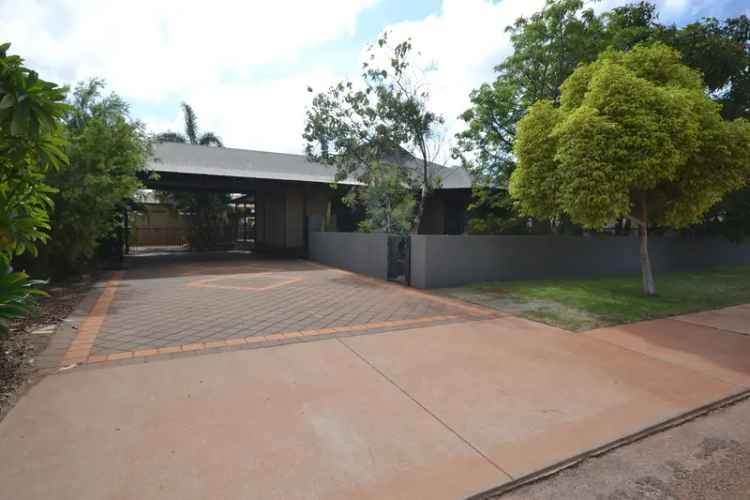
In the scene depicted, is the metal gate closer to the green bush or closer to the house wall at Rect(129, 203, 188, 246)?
the green bush

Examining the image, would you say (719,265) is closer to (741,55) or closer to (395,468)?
(741,55)

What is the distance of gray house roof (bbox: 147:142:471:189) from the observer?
1195 centimetres

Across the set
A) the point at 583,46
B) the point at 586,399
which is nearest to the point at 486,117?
the point at 583,46

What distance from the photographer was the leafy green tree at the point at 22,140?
2486 mm

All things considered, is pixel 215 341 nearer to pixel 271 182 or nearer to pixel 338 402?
pixel 338 402

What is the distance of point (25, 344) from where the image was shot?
3.73 m

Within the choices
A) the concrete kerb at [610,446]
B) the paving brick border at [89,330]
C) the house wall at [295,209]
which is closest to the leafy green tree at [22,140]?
the paving brick border at [89,330]

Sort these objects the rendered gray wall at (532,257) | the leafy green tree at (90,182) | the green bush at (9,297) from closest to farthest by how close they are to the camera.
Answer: the green bush at (9,297) → the leafy green tree at (90,182) → the rendered gray wall at (532,257)

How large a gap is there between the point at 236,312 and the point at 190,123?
60.2 feet

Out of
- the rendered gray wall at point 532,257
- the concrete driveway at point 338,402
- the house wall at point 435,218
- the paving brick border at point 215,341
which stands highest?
the house wall at point 435,218

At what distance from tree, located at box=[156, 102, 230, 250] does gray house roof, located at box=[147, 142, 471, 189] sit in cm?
454

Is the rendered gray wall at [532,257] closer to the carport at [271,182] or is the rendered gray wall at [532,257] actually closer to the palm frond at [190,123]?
the carport at [271,182]

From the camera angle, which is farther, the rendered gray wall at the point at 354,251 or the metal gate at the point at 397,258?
the rendered gray wall at the point at 354,251

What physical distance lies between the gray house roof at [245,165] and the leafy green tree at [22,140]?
8.19 meters
